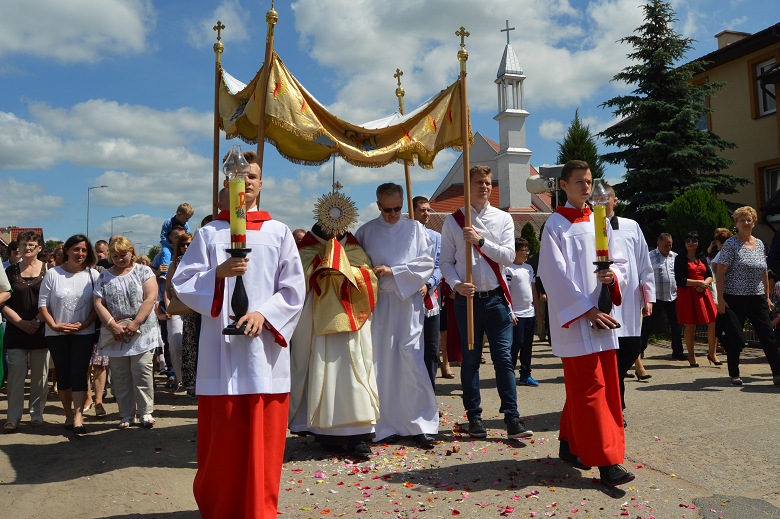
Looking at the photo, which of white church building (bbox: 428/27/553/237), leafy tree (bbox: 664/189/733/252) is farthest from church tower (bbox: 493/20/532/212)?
leafy tree (bbox: 664/189/733/252)

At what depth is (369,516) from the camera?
12.1 ft

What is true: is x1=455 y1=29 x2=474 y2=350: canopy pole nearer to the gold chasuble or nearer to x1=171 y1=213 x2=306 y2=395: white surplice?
the gold chasuble

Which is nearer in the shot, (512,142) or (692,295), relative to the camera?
(692,295)

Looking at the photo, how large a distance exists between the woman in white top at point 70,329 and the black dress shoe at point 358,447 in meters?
2.90

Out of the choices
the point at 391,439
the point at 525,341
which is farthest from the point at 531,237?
the point at 391,439

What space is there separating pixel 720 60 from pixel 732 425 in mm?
20004

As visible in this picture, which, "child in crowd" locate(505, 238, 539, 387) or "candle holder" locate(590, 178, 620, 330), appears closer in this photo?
"candle holder" locate(590, 178, 620, 330)

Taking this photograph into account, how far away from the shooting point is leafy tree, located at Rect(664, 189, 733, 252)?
14070 mm

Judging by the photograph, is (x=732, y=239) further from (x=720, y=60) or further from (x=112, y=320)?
(x=720, y=60)

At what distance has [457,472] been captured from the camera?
4.48 meters

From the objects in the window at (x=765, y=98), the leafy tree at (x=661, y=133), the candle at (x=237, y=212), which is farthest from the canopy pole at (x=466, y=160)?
the window at (x=765, y=98)

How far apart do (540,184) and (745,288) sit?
1728 centimetres

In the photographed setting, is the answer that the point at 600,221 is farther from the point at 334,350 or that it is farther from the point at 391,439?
the point at 391,439

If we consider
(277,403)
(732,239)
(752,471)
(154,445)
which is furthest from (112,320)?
(732,239)
